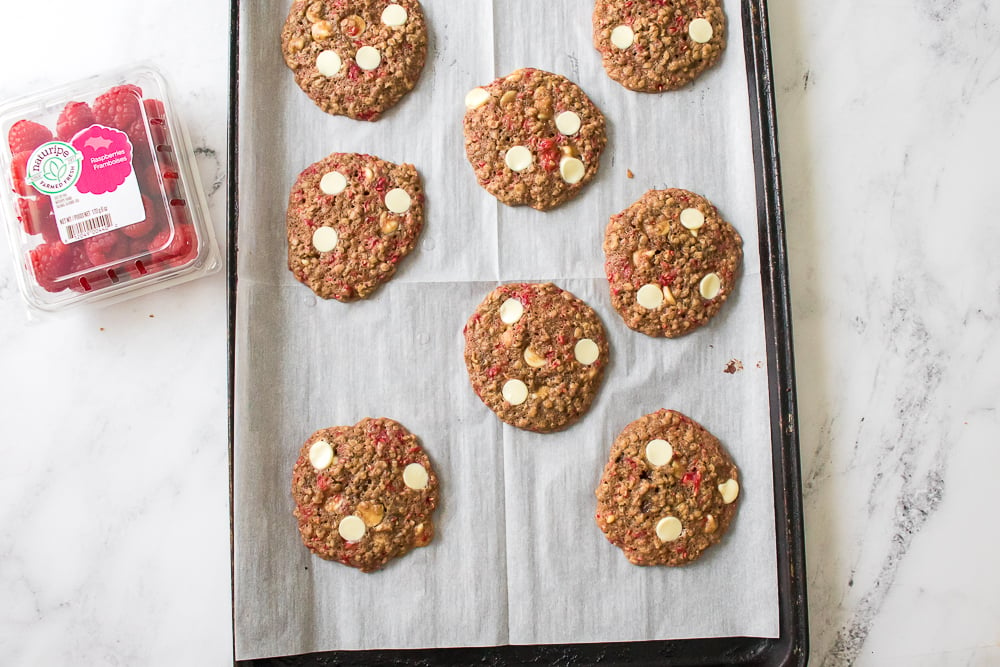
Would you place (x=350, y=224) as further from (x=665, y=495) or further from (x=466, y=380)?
(x=665, y=495)

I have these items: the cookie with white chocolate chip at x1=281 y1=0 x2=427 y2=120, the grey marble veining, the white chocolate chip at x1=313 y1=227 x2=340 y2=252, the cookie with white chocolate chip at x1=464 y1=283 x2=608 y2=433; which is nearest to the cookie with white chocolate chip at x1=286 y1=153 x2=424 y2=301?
the white chocolate chip at x1=313 y1=227 x2=340 y2=252

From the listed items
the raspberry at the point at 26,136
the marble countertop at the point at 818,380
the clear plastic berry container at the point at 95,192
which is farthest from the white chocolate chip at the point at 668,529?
the raspberry at the point at 26,136

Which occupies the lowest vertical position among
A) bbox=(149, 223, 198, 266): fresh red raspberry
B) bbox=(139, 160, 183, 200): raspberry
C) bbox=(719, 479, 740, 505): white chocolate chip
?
bbox=(719, 479, 740, 505): white chocolate chip

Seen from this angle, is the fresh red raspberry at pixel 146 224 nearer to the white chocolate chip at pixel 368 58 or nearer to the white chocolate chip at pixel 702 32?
the white chocolate chip at pixel 368 58

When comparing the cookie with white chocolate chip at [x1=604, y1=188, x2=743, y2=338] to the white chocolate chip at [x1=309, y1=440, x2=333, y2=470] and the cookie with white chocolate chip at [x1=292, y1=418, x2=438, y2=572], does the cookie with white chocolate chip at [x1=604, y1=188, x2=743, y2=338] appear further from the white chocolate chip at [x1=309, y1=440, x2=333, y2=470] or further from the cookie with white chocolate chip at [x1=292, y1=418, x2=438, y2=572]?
the white chocolate chip at [x1=309, y1=440, x2=333, y2=470]

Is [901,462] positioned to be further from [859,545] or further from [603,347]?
[603,347]

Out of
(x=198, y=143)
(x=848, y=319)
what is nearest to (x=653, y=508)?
(x=848, y=319)

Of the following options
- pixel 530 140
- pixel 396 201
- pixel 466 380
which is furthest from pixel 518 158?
pixel 466 380
